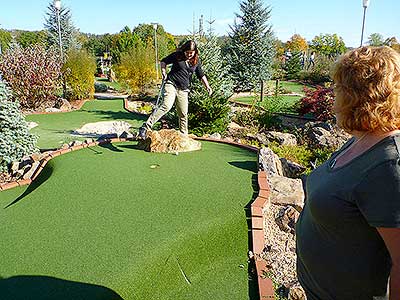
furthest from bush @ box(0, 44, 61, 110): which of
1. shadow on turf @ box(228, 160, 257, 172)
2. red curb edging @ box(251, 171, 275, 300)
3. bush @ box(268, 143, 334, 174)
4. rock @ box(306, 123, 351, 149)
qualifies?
red curb edging @ box(251, 171, 275, 300)

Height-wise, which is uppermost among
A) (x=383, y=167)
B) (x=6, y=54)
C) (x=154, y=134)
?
(x=6, y=54)

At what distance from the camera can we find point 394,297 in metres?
1.06

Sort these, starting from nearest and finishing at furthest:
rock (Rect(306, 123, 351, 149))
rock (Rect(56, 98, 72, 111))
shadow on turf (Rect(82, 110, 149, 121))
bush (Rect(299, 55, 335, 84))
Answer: rock (Rect(306, 123, 351, 149)), shadow on turf (Rect(82, 110, 149, 121)), rock (Rect(56, 98, 72, 111)), bush (Rect(299, 55, 335, 84))

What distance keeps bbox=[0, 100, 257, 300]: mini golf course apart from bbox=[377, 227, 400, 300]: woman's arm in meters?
1.45

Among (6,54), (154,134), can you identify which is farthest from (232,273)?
(6,54)

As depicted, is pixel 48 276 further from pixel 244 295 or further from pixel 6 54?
pixel 6 54

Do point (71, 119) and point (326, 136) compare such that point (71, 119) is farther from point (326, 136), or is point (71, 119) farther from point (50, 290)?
point (50, 290)

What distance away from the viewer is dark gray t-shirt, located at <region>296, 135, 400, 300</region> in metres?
1.03

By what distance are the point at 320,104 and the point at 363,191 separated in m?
8.01

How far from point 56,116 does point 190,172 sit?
22.0 feet

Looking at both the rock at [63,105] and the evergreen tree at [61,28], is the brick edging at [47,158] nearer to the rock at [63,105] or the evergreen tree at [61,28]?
the rock at [63,105]

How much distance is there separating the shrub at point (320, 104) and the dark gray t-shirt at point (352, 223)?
7151mm

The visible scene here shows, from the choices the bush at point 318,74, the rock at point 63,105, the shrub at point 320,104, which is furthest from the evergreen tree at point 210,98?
the bush at point 318,74

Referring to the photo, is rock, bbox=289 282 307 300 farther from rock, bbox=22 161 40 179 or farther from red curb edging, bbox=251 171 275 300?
rock, bbox=22 161 40 179
